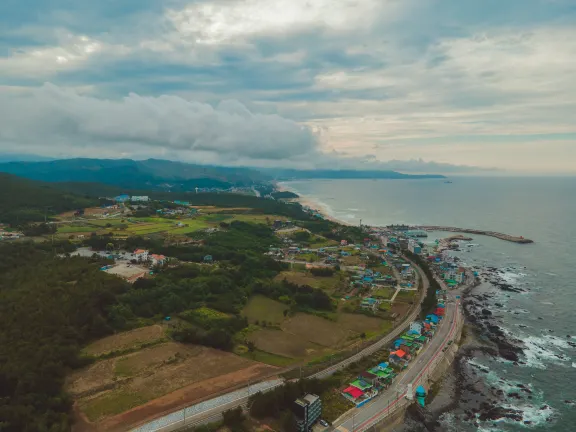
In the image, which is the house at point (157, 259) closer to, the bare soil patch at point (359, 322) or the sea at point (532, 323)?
the bare soil patch at point (359, 322)

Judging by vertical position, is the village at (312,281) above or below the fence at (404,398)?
above

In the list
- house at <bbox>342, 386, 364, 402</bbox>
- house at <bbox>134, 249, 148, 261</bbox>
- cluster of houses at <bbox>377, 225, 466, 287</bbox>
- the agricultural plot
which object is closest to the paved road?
house at <bbox>342, 386, 364, 402</bbox>

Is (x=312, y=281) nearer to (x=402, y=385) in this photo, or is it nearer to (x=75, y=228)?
(x=402, y=385)

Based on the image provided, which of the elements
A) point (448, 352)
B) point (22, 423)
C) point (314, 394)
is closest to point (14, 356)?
point (22, 423)

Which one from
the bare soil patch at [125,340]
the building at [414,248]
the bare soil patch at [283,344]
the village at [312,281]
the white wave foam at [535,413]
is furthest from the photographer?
the building at [414,248]

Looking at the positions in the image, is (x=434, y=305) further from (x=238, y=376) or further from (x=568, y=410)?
(x=238, y=376)

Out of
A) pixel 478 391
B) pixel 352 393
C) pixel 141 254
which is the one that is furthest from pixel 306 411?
pixel 141 254

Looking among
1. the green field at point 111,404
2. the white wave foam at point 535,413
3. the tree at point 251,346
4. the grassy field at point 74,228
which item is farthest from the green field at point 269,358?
the grassy field at point 74,228
